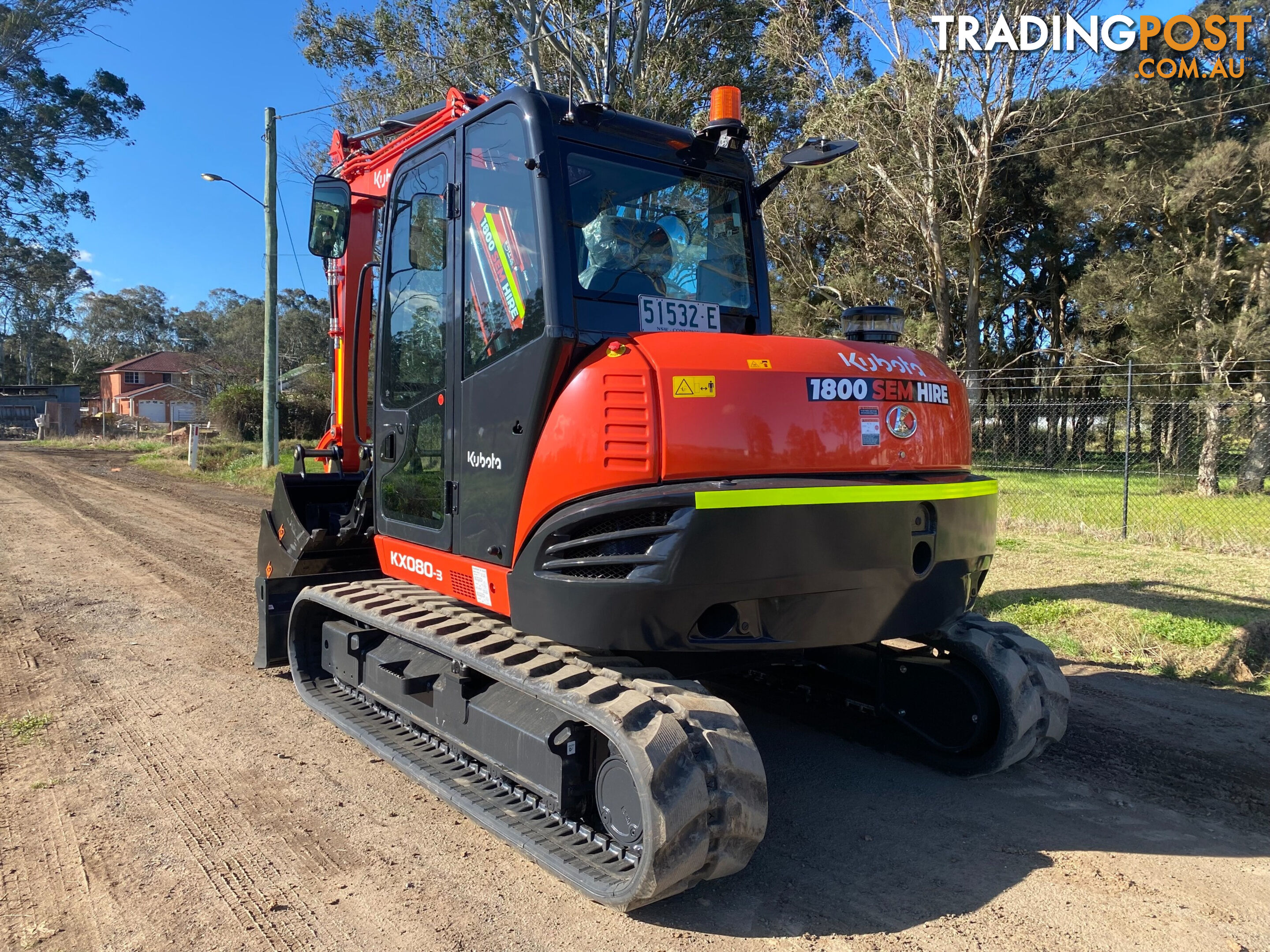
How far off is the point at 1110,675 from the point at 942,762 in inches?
91.4

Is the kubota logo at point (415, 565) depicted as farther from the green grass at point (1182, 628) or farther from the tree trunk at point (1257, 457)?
the tree trunk at point (1257, 457)

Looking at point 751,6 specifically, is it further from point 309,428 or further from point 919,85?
point 309,428

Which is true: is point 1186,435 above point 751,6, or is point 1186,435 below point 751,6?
below

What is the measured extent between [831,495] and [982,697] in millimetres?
1757

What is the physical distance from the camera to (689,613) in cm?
299

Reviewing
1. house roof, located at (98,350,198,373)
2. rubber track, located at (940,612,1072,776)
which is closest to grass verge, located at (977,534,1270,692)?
rubber track, located at (940,612,1072,776)

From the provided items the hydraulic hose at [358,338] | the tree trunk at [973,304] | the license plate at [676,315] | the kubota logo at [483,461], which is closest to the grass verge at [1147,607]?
the license plate at [676,315]

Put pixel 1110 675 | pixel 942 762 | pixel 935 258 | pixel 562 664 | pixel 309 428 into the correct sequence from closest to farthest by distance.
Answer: pixel 562 664 → pixel 942 762 → pixel 1110 675 → pixel 935 258 → pixel 309 428

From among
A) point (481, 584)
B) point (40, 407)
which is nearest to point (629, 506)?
point (481, 584)

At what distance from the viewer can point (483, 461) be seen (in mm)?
3539

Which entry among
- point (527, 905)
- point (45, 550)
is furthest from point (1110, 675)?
point (45, 550)

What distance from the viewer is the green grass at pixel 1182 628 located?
20.4 ft

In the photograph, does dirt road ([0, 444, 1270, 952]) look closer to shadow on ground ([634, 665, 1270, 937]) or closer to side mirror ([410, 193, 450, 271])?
shadow on ground ([634, 665, 1270, 937])

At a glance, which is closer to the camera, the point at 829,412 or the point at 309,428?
the point at 829,412
